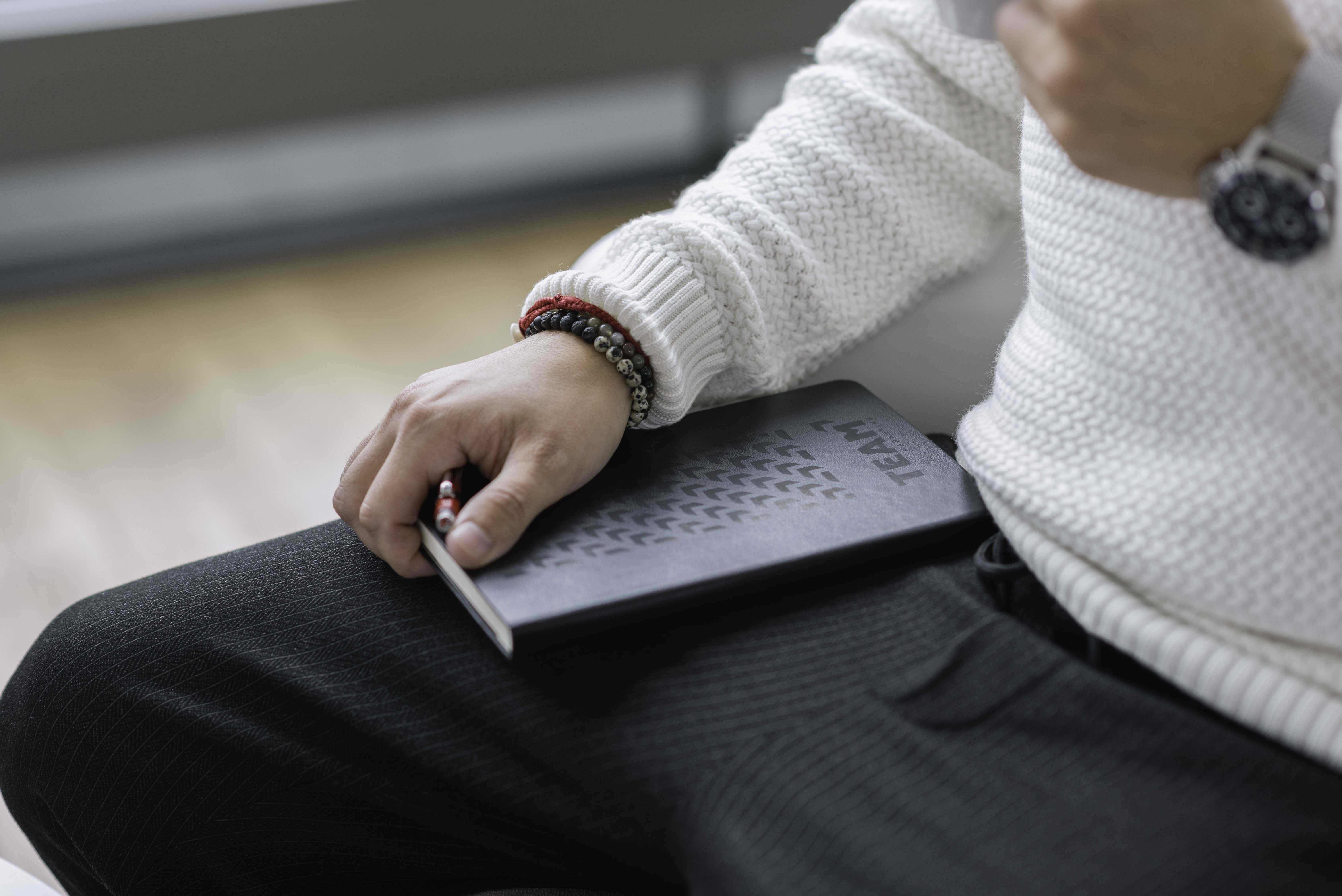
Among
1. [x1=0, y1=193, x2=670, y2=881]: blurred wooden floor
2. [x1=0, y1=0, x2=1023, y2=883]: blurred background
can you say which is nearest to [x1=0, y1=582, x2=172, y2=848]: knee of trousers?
[x1=0, y1=193, x2=670, y2=881]: blurred wooden floor

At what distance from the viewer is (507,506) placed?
582 mm

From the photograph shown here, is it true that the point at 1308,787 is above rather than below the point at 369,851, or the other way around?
above

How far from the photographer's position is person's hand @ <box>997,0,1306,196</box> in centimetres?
45

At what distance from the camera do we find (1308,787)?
1.43ft

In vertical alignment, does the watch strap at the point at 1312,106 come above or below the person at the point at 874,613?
above

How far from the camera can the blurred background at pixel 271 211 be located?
5.52 ft

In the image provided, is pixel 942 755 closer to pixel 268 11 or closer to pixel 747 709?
pixel 747 709

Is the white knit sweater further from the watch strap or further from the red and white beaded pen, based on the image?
the red and white beaded pen

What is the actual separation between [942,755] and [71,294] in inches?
84.8

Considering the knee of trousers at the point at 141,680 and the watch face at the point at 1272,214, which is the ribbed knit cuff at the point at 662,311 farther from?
the watch face at the point at 1272,214

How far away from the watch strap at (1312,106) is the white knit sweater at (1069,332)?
0.10 ft

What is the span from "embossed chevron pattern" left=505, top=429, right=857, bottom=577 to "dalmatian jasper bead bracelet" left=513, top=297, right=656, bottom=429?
43 millimetres

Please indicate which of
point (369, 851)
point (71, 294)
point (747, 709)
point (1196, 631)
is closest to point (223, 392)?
point (71, 294)

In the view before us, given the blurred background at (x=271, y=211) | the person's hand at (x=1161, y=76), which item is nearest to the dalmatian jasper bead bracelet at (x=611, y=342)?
the person's hand at (x=1161, y=76)
